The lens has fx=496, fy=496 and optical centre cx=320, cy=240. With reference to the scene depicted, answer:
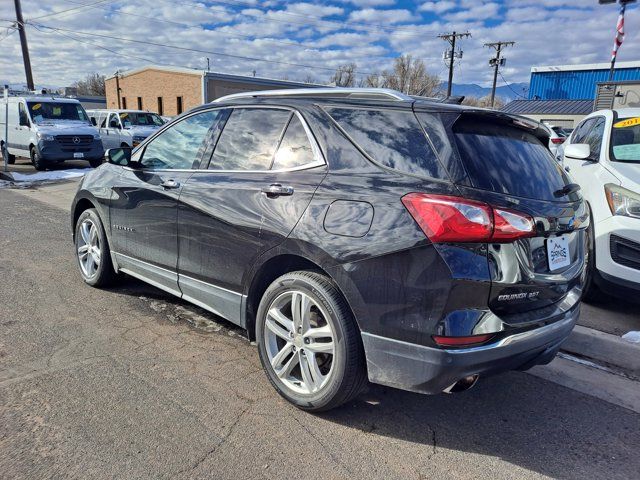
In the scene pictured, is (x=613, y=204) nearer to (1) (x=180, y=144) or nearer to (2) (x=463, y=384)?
(2) (x=463, y=384)

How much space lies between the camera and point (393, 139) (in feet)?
8.75

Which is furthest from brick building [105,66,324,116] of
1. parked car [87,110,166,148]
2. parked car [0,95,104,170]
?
parked car [0,95,104,170]

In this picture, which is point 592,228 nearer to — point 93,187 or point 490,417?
point 490,417

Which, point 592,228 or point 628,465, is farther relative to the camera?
point 592,228

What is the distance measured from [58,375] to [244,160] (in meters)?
1.83

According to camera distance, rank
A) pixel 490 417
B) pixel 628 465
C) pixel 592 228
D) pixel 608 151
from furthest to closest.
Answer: pixel 608 151, pixel 592 228, pixel 490 417, pixel 628 465

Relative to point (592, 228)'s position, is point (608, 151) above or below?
above

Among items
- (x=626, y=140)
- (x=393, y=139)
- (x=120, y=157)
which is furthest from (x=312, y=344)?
(x=626, y=140)

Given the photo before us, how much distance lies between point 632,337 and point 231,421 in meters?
3.35

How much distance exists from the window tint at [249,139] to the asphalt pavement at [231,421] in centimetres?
138

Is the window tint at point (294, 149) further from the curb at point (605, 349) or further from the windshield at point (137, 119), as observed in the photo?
the windshield at point (137, 119)

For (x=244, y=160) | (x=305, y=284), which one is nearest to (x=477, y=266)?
(x=305, y=284)

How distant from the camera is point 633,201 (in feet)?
14.3

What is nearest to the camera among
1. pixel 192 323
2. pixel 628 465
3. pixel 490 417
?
pixel 628 465
